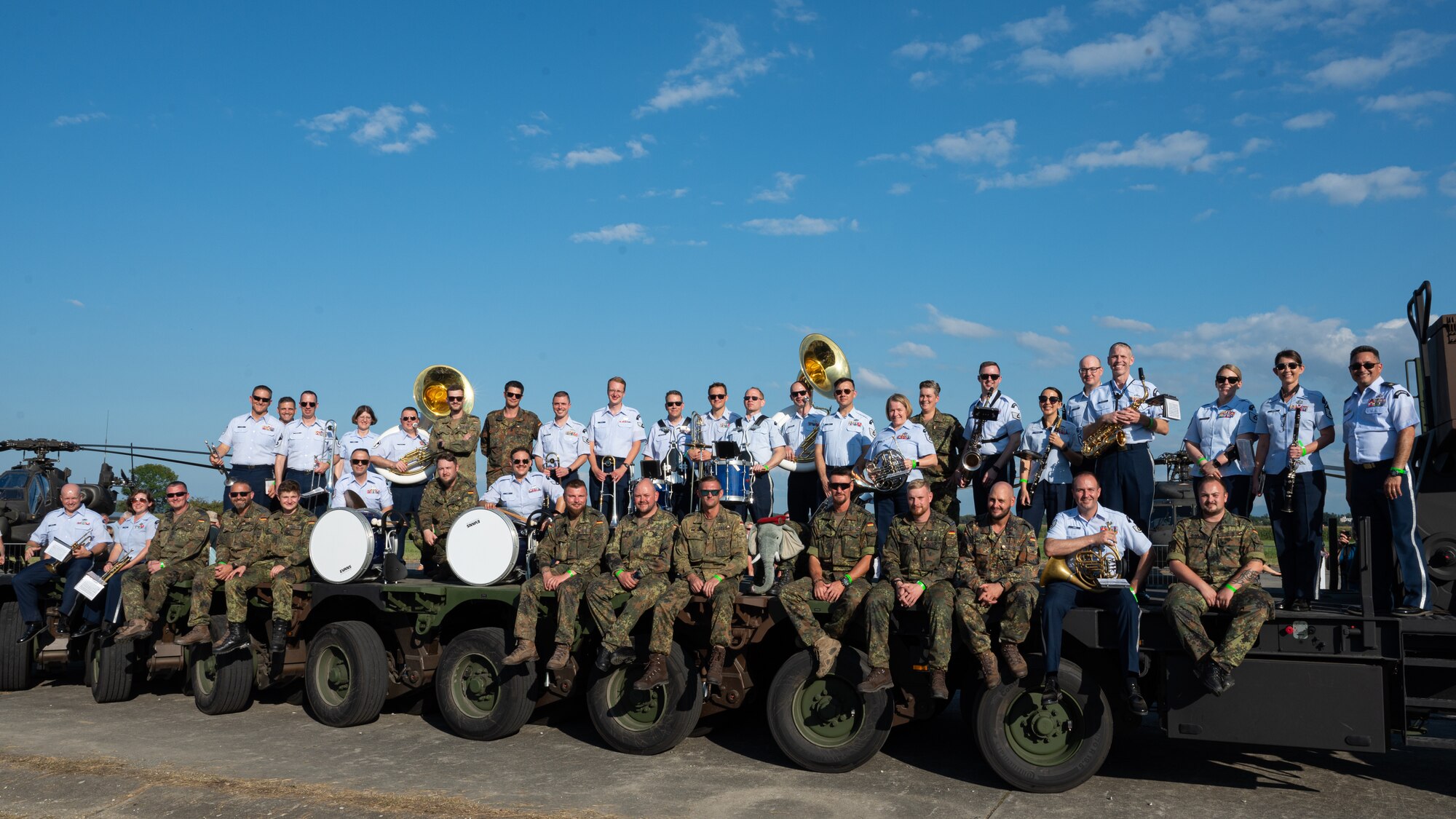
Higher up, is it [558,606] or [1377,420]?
[1377,420]

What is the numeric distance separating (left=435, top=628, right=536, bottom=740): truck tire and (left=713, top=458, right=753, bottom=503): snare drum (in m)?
2.10

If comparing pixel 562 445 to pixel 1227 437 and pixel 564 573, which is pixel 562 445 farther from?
pixel 1227 437

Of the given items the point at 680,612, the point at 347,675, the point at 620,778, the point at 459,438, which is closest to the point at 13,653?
the point at 347,675

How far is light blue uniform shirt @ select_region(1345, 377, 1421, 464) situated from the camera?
7223mm

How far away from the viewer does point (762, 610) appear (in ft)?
26.9

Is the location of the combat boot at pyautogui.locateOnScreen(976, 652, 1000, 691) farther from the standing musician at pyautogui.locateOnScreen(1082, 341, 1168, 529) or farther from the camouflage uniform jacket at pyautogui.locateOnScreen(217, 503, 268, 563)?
the camouflage uniform jacket at pyautogui.locateOnScreen(217, 503, 268, 563)

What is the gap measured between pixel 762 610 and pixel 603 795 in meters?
1.72

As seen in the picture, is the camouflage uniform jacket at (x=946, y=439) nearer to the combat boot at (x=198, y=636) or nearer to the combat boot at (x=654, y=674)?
the combat boot at (x=654, y=674)

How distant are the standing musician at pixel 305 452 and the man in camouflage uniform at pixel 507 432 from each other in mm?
2007

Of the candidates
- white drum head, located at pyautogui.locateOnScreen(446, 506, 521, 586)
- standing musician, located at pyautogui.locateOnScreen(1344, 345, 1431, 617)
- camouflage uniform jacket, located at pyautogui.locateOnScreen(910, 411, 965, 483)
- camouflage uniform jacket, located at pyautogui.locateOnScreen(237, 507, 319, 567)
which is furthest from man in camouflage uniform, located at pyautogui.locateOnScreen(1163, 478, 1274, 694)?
camouflage uniform jacket, located at pyautogui.locateOnScreen(237, 507, 319, 567)

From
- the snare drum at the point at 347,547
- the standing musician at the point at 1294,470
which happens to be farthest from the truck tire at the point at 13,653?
the standing musician at the point at 1294,470

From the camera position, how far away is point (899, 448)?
9477 mm

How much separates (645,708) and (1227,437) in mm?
4822

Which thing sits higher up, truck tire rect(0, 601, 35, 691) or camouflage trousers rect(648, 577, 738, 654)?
camouflage trousers rect(648, 577, 738, 654)
